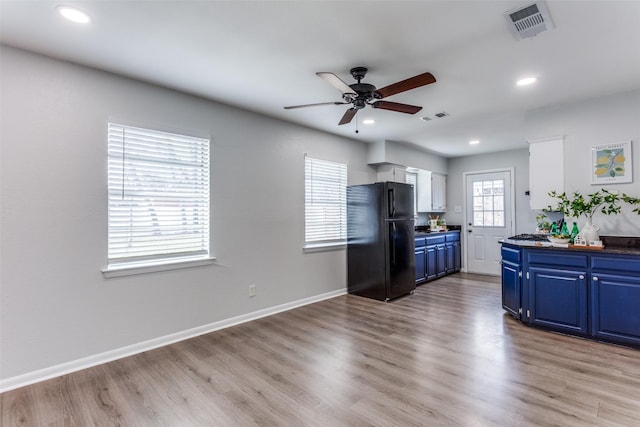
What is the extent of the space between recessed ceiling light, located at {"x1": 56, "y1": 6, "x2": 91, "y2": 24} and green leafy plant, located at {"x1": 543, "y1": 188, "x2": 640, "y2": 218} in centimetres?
475

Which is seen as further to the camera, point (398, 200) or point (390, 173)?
point (390, 173)

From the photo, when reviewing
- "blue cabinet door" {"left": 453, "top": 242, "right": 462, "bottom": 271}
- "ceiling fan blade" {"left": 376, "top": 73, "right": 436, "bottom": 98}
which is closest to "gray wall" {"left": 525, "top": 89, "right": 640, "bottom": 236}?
"ceiling fan blade" {"left": 376, "top": 73, "right": 436, "bottom": 98}

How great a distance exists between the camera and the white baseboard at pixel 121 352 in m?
2.42

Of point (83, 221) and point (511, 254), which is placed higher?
point (83, 221)

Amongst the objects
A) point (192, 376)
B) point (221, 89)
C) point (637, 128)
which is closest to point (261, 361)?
point (192, 376)

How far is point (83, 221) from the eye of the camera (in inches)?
107

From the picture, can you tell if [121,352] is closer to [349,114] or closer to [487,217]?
[349,114]

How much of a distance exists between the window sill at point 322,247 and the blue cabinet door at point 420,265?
4.51 feet

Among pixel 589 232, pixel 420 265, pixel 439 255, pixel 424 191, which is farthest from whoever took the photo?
pixel 424 191

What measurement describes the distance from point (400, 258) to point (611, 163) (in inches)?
106

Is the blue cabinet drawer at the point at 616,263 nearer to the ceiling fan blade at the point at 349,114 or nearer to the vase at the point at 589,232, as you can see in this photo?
the vase at the point at 589,232

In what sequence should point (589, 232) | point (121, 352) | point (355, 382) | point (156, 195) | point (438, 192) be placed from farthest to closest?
point (438, 192)
point (589, 232)
point (156, 195)
point (121, 352)
point (355, 382)

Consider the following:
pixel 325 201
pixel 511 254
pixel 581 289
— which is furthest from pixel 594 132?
pixel 325 201

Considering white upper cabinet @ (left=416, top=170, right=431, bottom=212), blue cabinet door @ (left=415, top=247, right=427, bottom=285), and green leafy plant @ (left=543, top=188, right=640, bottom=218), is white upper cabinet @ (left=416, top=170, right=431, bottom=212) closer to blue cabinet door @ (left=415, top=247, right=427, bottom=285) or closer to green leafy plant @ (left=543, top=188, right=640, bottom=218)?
blue cabinet door @ (left=415, top=247, right=427, bottom=285)
